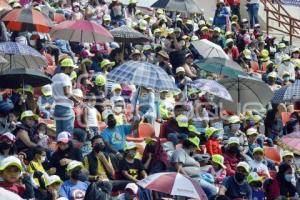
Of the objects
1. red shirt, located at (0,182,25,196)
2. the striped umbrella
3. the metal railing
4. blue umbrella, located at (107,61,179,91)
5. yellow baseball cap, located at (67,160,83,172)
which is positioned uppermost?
the striped umbrella

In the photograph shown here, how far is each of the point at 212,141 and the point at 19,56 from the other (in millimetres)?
3487

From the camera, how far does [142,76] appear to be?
19.0 meters

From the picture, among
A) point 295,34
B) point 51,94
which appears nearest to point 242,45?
point 295,34

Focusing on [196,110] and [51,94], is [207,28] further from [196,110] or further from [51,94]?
[51,94]

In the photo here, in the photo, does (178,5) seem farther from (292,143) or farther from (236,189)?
(236,189)

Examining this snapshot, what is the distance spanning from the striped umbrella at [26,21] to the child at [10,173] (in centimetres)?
885

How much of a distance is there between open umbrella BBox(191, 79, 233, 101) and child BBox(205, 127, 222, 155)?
2.66 feet

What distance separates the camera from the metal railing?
3416 centimetres

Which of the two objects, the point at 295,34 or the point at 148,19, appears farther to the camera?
the point at 295,34

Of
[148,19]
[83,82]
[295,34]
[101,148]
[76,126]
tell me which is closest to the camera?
[101,148]

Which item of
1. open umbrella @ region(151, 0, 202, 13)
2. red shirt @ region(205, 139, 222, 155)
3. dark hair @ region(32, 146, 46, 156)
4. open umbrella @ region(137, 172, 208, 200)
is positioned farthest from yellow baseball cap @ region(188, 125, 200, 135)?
open umbrella @ region(151, 0, 202, 13)

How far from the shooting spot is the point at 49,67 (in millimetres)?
21906

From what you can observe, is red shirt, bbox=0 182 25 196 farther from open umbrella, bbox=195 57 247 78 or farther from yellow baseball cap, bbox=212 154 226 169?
open umbrella, bbox=195 57 247 78

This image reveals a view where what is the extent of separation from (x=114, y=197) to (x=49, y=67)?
6491 mm
